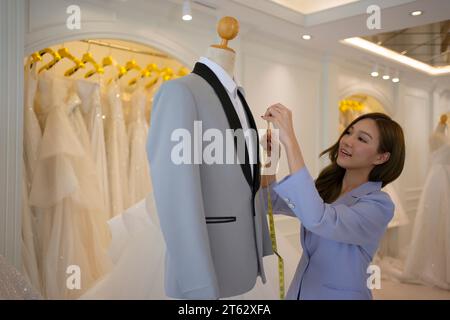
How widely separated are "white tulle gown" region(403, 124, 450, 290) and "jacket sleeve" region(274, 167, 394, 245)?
137 inches

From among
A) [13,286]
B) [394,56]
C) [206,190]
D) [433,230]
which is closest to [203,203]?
[206,190]

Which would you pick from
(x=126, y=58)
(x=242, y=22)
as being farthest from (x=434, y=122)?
(x=126, y=58)

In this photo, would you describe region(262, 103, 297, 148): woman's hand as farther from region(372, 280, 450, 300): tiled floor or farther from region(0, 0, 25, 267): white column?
region(372, 280, 450, 300): tiled floor

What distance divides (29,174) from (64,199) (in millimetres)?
272

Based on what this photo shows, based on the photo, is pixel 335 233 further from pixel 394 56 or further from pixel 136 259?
pixel 394 56

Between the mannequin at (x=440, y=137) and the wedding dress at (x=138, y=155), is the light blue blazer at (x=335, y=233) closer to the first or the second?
the wedding dress at (x=138, y=155)

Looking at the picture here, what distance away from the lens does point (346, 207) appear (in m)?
1.60

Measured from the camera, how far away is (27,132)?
2.69 meters

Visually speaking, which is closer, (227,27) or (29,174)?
(227,27)

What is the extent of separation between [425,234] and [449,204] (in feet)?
1.41

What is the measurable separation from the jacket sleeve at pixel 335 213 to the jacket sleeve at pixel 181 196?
41 cm

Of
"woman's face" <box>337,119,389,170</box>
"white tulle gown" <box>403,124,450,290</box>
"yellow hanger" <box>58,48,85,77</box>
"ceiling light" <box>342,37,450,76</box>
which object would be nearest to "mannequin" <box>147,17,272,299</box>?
"woman's face" <box>337,119,389,170</box>
